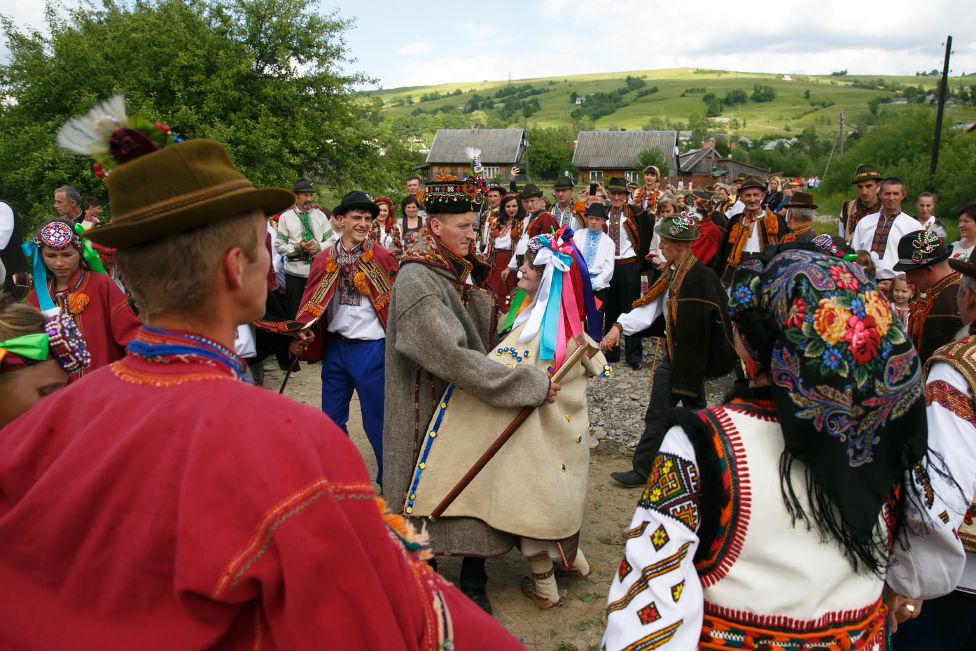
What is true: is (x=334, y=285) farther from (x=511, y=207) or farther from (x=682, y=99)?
(x=682, y=99)

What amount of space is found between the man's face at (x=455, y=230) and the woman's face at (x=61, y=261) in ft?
8.03

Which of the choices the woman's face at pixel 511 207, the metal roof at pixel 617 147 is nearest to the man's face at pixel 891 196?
the woman's face at pixel 511 207

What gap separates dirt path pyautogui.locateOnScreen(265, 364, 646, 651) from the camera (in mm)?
3721

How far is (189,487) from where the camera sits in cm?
106

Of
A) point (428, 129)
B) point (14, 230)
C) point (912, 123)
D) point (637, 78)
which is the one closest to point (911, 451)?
point (14, 230)

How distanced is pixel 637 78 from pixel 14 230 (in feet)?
563

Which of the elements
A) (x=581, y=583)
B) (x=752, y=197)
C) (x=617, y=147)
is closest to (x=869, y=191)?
(x=752, y=197)

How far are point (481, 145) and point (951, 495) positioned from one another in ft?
231

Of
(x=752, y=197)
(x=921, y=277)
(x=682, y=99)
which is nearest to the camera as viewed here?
(x=921, y=277)

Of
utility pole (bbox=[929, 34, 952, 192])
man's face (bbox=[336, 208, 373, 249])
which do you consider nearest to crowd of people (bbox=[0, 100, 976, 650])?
man's face (bbox=[336, 208, 373, 249])

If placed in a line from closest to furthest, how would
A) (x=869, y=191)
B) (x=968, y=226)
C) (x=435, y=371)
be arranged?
(x=435, y=371) → (x=968, y=226) → (x=869, y=191)

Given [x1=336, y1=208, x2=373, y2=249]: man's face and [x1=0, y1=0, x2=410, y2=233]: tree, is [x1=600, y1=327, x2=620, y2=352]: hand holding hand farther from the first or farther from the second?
[x1=0, y1=0, x2=410, y2=233]: tree

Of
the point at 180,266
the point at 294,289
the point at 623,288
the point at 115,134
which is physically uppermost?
the point at 115,134

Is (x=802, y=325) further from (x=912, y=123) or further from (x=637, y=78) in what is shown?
(x=637, y=78)
